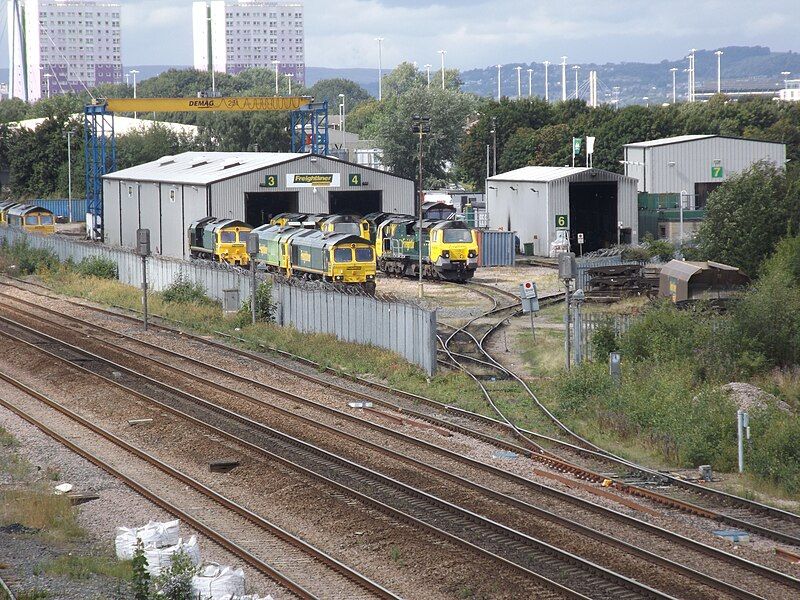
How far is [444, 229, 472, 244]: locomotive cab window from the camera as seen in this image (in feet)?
165

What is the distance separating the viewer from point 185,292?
44.0 metres

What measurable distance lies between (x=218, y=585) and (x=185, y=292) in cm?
3108

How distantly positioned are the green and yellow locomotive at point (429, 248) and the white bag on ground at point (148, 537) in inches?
1371

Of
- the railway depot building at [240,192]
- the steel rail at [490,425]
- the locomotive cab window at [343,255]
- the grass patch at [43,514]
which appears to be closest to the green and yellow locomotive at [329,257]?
the locomotive cab window at [343,255]

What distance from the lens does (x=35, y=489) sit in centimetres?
1977

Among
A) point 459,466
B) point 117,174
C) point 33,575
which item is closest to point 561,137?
point 117,174

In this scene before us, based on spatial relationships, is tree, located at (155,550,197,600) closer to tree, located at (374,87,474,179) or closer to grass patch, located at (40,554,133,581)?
grass patch, located at (40,554,133,581)

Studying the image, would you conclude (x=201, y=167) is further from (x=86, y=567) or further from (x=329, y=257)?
(x=86, y=567)

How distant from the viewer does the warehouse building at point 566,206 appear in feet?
203

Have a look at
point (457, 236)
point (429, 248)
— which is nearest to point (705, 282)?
point (457, 236)

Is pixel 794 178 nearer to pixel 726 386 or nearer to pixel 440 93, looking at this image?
pixel 726 386

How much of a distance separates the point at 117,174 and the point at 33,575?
195 ft

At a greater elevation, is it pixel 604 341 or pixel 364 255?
pixel 364 255

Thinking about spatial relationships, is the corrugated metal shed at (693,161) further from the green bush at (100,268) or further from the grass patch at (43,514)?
the grass patch at (43,514)
